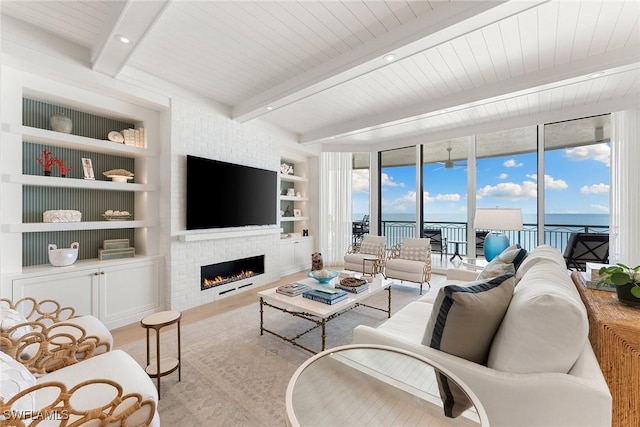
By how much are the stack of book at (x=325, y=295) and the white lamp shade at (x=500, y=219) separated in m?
2.65

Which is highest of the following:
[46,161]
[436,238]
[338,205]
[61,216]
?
[46,161]

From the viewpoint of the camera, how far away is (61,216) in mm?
2635

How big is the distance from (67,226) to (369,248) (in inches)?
166

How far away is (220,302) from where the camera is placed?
3.71m

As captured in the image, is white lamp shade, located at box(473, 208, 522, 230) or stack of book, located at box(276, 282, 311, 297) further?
white lamp shade, located at box(473, 208, 522, 230)

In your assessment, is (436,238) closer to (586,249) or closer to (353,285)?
(586,249)

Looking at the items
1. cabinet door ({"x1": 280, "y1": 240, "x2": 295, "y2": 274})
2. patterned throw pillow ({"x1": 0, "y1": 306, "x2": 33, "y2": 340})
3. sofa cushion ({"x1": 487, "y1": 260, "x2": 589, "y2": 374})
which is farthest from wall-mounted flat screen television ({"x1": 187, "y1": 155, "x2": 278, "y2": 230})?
sofa cushion ({"x1": 487, "y1": 260, "x2": 589, "y2": 374})

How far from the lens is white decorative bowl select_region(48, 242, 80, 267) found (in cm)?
259

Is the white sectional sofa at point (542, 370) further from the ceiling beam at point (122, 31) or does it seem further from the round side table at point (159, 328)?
the ceiling beam at point (122, 31)

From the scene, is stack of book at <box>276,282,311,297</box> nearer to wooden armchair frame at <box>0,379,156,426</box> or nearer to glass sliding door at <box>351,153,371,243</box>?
wooden armchair frame at <box>0,379,156,426</box>

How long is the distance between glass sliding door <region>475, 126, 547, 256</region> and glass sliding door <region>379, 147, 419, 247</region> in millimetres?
1247

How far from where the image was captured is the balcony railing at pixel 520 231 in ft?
15.0

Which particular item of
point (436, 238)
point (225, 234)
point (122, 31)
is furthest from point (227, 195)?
point (436, 238)

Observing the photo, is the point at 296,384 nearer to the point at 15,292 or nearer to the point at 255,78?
the point at 15,292
